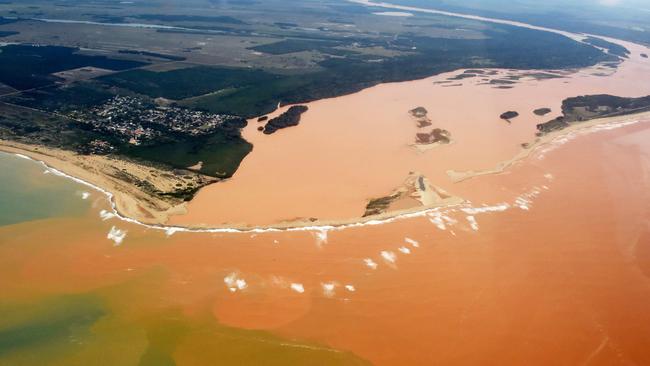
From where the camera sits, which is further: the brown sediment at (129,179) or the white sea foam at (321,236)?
the brown sediment at (129,179)

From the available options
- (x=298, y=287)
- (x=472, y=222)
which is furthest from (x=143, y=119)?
(x=472, y=222)

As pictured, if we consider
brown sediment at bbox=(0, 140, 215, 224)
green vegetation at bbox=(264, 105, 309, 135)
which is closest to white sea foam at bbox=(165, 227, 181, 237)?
brown sediment at bbox=(0, 140, 215, 224)

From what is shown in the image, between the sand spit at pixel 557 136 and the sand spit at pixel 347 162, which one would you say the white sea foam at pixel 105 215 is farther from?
the sand spit at pixel 557 136

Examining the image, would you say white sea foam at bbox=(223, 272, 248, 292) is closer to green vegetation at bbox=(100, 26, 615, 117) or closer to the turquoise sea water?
the turquoise sea water

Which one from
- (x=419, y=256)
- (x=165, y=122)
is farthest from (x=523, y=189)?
(x=165, y=122)

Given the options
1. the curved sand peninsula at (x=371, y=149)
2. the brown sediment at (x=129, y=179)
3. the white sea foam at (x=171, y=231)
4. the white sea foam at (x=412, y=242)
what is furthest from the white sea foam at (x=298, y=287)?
the brown sediment at (x=129, y=179)

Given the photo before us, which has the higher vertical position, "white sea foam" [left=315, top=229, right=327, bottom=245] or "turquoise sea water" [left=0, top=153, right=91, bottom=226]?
"white sea foam" [left=315, top=229, right=327, bottom=245]
